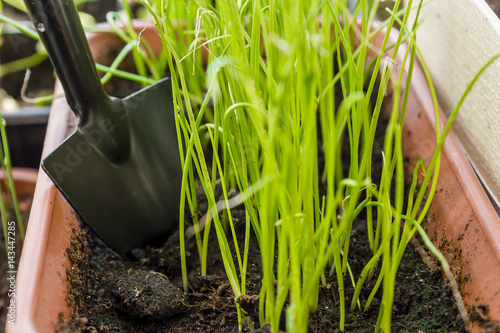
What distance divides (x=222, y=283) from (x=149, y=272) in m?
0.10

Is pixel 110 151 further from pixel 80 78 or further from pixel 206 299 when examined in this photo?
pixel 206 299

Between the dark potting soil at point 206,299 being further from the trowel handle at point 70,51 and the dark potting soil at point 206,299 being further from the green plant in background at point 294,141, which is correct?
the trowel handle at point 70,51

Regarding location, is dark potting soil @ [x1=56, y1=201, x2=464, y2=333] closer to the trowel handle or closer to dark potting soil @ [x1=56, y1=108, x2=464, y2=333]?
dark potting soil @ [x1=56, y1=108, x2=464, y2=333]

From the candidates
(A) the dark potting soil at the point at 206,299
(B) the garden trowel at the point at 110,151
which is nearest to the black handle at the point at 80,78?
(B) the garden trowel at the point at 110,151

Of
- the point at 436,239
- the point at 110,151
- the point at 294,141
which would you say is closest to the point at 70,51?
the point at 110,151

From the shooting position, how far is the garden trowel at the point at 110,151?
0.63 meters

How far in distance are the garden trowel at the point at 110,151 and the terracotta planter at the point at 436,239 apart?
4cm

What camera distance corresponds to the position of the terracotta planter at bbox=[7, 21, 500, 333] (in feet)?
1.56

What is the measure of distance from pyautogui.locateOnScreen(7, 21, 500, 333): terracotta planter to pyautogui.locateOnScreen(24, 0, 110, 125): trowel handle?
83 millimetres

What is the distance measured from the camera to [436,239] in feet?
1.99

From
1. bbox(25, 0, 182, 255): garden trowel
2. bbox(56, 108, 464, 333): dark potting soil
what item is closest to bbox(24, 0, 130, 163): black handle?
bbox(25, 0, 182, 255): garden trowel

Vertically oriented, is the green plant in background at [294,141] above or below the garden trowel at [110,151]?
above

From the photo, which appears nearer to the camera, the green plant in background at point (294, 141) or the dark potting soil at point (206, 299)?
the green plant in background at point (294, 141)

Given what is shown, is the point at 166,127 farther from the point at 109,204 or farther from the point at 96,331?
the point at 96,331
